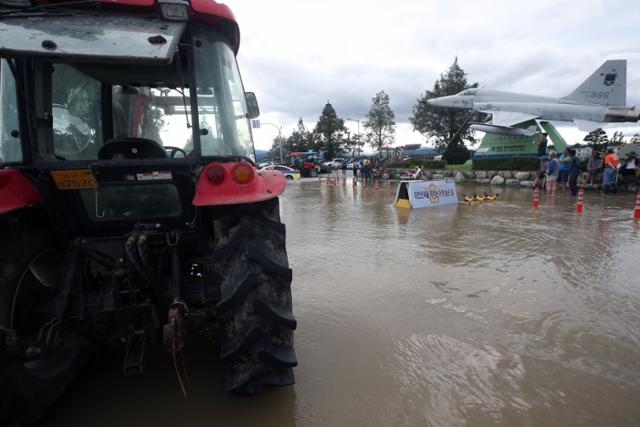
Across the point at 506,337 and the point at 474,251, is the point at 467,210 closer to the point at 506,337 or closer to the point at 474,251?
the point at 474,251

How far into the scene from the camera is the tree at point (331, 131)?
5934 centimetres

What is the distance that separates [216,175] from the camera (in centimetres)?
214

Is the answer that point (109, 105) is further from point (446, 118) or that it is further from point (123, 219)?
point (446, 118)

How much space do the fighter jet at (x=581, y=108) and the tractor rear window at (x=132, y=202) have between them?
80.2 ft

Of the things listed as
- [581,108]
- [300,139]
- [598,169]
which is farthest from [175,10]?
[300,139]

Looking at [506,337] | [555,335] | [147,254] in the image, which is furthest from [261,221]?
[555,335]

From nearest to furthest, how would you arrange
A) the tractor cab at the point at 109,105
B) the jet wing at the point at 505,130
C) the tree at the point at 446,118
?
the tractor cab at the point at 109,105, the jet wing at the point at 505,130, the tree at the point at 446,118

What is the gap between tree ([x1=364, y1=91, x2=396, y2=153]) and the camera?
49656mm

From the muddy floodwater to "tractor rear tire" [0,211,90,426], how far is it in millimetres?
205

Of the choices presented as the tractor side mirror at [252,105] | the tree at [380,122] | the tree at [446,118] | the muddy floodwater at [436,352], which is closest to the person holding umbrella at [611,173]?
the muddy floodwater at [436,352]

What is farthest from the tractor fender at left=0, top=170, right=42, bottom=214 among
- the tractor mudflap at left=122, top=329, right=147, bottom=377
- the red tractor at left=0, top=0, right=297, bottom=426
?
the tractor mudflap at left=122, top=329, right=147, bottom=377

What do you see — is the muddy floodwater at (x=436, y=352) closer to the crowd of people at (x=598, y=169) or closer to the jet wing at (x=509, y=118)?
the crowd of people at (x=598, y=169)

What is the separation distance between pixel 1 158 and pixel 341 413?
8.99 feet

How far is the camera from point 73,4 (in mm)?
2051
